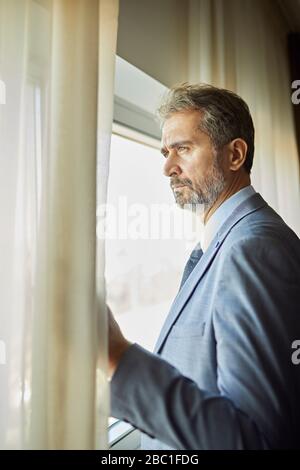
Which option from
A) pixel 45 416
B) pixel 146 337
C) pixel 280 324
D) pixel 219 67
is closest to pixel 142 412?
pixel 45 416

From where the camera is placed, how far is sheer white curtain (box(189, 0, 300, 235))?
1.21m

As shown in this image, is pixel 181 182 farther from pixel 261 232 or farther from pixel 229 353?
pixel 229 353

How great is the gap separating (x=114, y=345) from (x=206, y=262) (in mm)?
258

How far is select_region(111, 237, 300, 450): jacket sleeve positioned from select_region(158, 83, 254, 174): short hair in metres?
0.35

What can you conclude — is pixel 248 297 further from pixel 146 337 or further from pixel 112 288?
pixel 146 337

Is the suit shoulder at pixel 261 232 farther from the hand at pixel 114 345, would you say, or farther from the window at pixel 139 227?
the window at pixel 139 227

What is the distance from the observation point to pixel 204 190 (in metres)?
0.86

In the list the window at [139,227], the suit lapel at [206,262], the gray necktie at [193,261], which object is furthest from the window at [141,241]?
the suit lapel at [206,262]

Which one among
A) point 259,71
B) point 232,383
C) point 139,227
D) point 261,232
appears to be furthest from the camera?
point 259,71

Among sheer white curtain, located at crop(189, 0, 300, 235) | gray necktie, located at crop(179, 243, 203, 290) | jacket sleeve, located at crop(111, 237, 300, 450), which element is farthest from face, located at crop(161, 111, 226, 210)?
sheer white curtain, located at crop(189, 0, 300, 235)

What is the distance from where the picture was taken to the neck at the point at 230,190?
2.82 ft

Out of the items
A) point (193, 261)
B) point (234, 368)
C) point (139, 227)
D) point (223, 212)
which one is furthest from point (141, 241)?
point (234, 368)

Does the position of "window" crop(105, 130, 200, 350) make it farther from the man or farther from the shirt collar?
the man

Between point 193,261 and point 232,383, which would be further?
point 193,261
